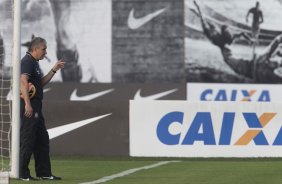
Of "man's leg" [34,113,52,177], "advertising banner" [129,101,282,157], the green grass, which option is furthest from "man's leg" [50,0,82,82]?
"man's leg" [34,113,52,177]

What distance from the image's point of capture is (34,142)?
38.3ft

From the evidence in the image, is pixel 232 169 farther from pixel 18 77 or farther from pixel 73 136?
Result: pixel 73 136

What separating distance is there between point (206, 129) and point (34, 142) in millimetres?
7622

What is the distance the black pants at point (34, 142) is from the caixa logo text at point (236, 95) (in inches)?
723

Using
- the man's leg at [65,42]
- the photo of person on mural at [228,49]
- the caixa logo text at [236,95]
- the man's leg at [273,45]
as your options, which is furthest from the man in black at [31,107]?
the man's leg at [273,45]

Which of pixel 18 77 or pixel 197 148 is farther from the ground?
pixel 18 77

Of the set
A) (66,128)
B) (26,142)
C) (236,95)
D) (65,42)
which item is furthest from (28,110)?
(65,42)

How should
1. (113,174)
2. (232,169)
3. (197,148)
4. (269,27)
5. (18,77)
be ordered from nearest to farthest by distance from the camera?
1. (18,77)
2. (113,174)
3. (232,169)
4. (197,148)
5. (269,27)

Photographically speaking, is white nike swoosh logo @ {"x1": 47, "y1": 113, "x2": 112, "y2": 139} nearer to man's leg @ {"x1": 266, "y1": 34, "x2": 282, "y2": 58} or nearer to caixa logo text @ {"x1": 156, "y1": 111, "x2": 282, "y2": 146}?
caixa logo text @ {"x1": 156, "y1": 111, "x2": 282, "y2": 146}

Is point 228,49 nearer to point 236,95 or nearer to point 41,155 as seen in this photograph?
point 236,95

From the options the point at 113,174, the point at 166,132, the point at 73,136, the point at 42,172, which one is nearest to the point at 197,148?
the point at 166,132

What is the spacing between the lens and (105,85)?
3045 centimetres

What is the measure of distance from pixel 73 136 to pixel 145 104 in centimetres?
160

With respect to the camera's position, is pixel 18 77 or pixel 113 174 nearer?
pixel 18 77
